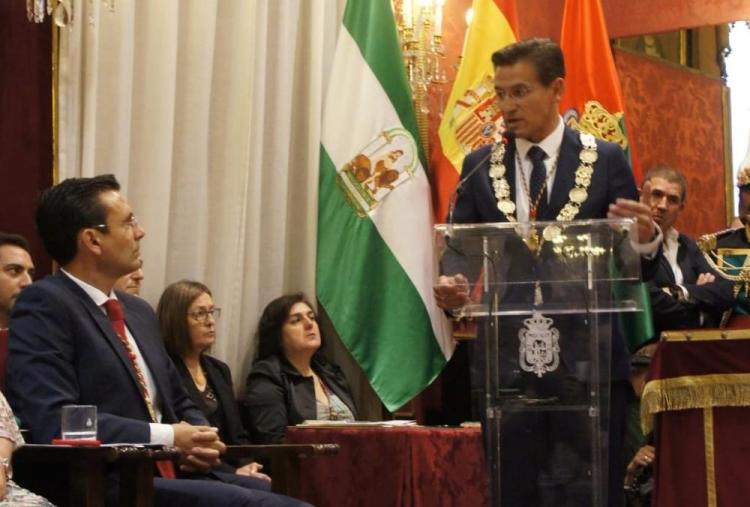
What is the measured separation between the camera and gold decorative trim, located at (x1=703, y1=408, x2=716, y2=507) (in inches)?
169

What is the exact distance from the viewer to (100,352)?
12.5 feet

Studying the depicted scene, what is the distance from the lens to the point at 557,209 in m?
3.77

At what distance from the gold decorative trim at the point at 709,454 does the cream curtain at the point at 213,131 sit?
231cm

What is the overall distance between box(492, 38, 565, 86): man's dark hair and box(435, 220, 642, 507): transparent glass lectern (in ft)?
1.91

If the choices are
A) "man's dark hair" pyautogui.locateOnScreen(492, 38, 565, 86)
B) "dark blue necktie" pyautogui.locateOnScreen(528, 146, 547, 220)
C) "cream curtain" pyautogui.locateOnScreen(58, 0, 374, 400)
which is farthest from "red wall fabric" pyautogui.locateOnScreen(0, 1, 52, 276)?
"dark blue necktie" pyautogui.locateOnScreen(528, 146, 547, 220)

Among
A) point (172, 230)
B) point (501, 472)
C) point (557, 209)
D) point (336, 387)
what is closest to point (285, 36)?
point (172, 230)

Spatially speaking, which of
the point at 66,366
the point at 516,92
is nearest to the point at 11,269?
the point at 66,366

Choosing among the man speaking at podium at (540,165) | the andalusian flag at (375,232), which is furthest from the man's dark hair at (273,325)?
the man speaking at podium at (540,165)

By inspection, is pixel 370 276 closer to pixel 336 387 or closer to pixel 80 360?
pixel 336 387

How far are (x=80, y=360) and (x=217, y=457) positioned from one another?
466mm

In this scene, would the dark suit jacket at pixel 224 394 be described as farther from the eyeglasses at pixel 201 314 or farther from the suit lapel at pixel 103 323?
the suit lapel at pixel 103 323

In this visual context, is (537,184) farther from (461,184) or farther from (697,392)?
(697,392)

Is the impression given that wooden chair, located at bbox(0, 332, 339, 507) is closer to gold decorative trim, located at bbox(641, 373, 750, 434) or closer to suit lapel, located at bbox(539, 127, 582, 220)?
suit lapel, located at bbox(539, 127, 582, 220)

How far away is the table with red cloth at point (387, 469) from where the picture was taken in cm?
539
